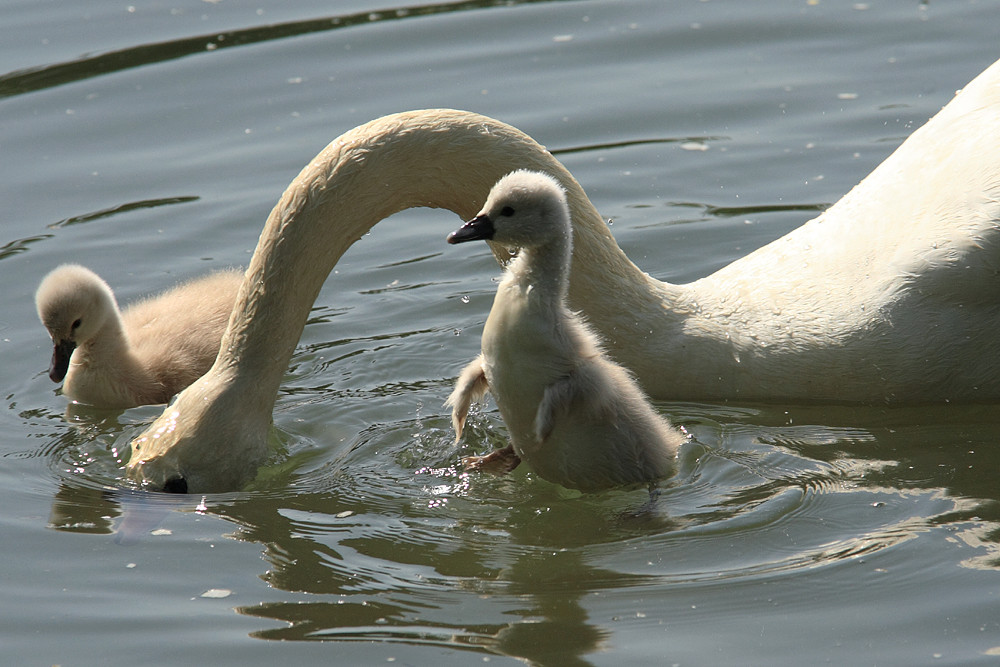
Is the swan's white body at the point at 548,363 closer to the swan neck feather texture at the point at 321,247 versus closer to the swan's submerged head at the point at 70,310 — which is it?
the swan neck feather texture at the point at 321,247

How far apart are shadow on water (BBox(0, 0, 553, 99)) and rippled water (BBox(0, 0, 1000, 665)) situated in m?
0.03

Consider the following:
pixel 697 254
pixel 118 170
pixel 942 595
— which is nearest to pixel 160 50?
pixel 118 170

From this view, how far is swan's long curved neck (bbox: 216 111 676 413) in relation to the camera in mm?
5547

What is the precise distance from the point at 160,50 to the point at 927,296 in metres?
6.88

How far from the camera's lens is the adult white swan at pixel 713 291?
5.50m

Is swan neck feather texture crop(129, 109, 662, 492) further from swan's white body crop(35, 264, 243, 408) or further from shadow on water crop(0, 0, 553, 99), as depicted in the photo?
shadow on water crop(0, 0, 553, 99)

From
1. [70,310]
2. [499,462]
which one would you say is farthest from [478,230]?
[70,310]

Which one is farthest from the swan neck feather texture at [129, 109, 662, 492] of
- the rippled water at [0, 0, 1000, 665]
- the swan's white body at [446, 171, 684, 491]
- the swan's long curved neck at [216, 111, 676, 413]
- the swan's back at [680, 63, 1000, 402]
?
the swan's white body at [446, 171, 684, 491]

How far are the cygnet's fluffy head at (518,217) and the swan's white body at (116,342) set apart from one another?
91.8 inches

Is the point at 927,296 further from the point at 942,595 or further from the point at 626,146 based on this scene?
the point at 626,146

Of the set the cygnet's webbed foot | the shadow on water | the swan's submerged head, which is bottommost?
the cygnet's webbed foot

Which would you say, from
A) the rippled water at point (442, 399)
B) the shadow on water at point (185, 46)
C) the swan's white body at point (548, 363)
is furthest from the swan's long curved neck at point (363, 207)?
the shadow on water at point (185, 46)

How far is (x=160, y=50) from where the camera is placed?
420 inches

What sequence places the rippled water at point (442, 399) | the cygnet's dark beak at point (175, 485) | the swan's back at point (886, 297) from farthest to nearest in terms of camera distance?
the swan's back at point (886, 297) < the cygnet's dark beak at point (175, 485) < the rippled water at point (442, 399)
